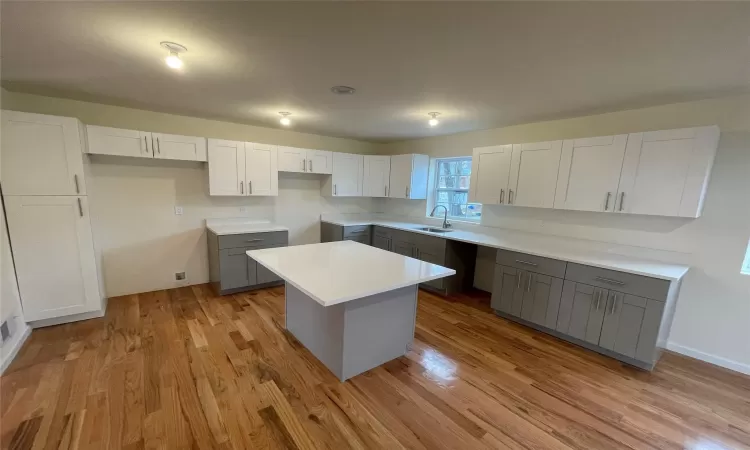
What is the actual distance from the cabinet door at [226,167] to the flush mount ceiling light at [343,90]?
6.56 ft

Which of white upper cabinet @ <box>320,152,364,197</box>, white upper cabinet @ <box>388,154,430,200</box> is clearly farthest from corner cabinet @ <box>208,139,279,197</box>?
white upper cabinet @ <box>388,154,430,200</box>

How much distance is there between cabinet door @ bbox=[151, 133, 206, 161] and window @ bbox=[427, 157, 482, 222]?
3368 mm

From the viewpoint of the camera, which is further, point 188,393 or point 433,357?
point 433,357

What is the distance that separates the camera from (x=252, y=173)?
13.3 feet

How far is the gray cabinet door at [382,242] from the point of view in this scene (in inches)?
184

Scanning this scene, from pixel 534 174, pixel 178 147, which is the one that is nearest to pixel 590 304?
pixel 534 174

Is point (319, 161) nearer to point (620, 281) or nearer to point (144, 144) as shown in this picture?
point (144, 144)

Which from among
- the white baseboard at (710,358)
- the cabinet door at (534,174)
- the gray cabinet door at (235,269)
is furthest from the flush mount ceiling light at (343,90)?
the white baseboard at (710,358)

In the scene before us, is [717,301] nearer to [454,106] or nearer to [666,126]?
[666,126]

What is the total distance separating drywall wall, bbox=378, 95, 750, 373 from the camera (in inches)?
95.2

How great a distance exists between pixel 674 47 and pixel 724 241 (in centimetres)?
197

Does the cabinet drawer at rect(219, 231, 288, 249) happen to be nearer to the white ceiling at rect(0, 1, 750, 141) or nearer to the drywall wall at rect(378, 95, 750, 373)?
the white ceiling at rect(0, 1, 750, 141)

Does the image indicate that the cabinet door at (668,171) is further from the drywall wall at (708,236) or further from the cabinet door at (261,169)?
the cabinet door at (261,169)

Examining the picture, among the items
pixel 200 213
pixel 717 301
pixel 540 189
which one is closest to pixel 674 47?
pixel 540 189
